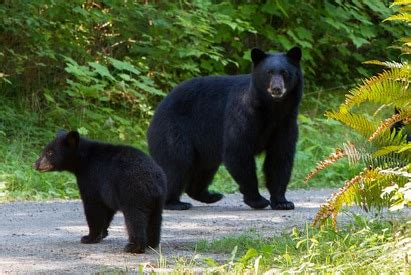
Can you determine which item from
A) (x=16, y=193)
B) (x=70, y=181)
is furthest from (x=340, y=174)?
(x=16, y=193)

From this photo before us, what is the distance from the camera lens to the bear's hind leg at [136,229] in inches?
266

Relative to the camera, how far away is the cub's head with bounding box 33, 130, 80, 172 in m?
7.50

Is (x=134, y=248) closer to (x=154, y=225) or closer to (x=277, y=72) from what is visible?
(x=154, y=225)

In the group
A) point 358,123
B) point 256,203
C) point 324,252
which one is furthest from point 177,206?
point 324,252

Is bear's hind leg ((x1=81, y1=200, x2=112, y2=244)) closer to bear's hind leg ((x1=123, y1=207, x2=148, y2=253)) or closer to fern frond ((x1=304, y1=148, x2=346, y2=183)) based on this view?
bear's hind leg ((x1=123, y1=207, x2=148, y2=253))

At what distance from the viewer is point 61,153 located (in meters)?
7.57

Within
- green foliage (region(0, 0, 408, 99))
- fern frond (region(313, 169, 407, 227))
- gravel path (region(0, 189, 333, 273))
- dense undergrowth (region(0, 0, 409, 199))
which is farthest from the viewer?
green foliage (region(0, 0, 408, 99))

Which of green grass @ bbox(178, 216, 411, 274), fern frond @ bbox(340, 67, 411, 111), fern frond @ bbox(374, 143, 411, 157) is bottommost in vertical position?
green grass @ bbox(178, 216, 411, 274)

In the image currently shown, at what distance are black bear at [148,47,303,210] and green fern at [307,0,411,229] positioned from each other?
2396mm

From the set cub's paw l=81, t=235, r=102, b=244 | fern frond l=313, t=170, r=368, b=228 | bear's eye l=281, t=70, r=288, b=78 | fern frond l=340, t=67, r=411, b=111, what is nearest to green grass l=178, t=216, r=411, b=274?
fern frond l=313, t=170, r=368, b=228

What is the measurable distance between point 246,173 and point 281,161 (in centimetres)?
39

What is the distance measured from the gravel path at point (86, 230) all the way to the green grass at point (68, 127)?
0.99 m

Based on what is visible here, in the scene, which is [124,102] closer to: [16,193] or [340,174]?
[340,174]

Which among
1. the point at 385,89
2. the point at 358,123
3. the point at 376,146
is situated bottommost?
the point at 376,146
